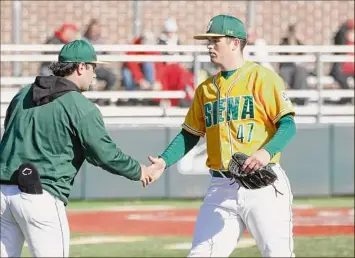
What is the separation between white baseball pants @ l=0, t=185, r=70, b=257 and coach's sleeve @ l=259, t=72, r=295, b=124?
1.49 meters

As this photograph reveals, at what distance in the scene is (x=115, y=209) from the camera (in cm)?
1623

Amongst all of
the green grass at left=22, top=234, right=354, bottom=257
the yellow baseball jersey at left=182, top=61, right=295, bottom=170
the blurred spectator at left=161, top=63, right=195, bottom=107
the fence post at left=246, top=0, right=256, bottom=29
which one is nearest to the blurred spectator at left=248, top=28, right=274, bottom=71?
the fence post at left=246, top=0, right=256, bottom=29

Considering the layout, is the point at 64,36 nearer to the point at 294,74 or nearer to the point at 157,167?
the point at 294,74

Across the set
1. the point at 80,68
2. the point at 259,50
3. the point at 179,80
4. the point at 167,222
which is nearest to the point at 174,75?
the point at 179,80

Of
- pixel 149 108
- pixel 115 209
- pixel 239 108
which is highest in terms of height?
pixel 239 108

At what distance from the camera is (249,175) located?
808 centimetres

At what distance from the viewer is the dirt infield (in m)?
14.2

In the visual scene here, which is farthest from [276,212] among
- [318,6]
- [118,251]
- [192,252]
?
[318,6]

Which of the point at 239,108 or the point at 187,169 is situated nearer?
Answer: the point at 239,108

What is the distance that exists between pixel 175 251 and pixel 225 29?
15.4 ft

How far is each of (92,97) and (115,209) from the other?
177 centimetres

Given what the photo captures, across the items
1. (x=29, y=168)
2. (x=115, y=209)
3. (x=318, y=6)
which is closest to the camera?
(x=29, y=168)

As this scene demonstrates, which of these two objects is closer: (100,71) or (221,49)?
(221,49)

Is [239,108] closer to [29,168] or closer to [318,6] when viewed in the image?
[29,168]
